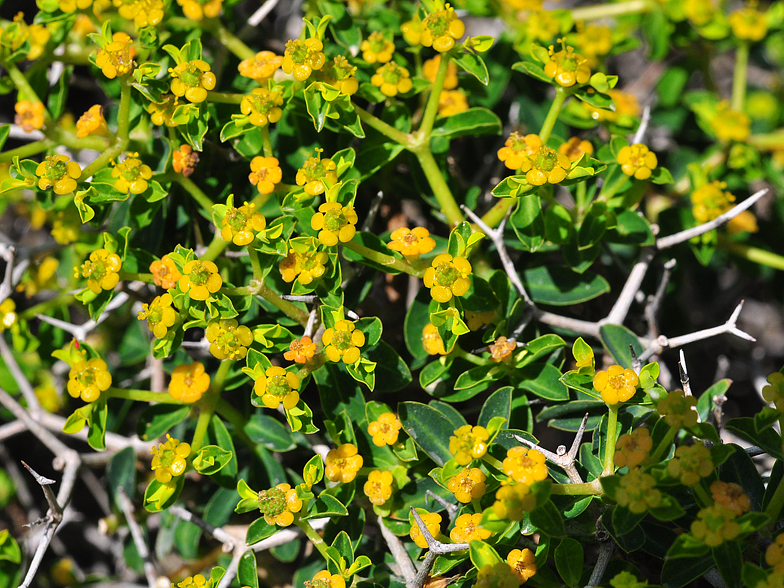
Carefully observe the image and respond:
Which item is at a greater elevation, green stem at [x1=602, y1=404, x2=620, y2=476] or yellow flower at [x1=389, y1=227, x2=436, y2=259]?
yellow flower at [x1=389, y1=227, x2=436, y2=259]

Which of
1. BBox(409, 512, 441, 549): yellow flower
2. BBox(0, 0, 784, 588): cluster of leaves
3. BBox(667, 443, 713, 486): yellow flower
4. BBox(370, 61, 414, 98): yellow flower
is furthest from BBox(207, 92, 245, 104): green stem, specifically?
BBox(667, 443, 713, 486): yellow flower

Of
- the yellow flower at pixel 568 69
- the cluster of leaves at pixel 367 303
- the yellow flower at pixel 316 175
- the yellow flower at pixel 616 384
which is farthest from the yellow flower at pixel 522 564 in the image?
the yellow flower at pixel 568 69

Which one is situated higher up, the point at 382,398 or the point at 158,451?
the point at 158,451

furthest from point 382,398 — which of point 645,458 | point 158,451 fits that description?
point 645,458

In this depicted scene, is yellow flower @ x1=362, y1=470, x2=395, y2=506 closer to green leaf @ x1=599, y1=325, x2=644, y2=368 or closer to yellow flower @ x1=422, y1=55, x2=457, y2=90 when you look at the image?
green leaf @ x1=599, y1=325, x2=644, y2=368

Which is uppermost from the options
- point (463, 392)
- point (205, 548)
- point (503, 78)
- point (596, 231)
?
point (503, 78)

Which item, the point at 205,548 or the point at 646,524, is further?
the point at 205,548

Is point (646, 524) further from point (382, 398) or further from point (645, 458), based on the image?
point (382, 398)
